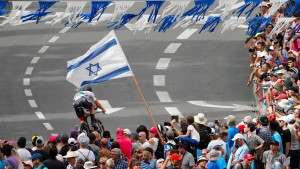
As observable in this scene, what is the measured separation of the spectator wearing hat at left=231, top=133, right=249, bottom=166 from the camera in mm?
26484

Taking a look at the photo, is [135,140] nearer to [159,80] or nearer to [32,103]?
[32,103]

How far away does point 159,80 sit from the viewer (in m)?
43.1

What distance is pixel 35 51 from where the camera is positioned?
47.9 m

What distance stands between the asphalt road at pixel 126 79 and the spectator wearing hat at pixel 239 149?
10.4 meters

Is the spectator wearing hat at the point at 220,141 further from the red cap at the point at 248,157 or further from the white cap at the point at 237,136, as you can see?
the red cap at the point at 248,157

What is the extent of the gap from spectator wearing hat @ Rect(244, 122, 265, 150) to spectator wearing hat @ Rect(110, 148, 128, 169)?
2.68 metres

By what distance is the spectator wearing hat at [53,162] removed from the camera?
26203mm

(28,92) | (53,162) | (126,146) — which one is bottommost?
(28,92)

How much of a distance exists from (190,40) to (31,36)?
226 inches

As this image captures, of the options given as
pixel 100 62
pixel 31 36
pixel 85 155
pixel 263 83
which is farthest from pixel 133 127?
pixel 31 36

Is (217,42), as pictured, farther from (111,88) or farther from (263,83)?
(263,83)

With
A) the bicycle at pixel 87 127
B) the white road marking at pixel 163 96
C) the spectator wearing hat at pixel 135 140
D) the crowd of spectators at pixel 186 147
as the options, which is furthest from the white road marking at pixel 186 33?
the spectator wearing hat at pixel 135 140

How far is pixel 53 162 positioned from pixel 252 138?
398 cm

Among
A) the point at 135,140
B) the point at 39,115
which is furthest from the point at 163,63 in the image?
the point at 135,140
